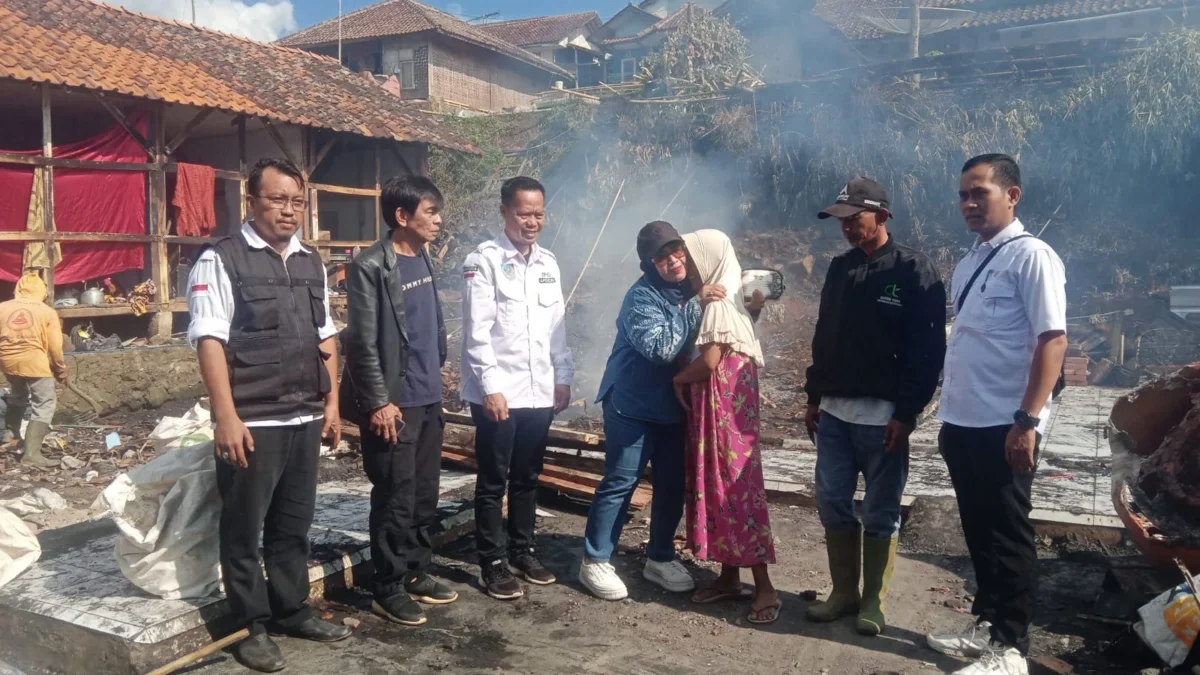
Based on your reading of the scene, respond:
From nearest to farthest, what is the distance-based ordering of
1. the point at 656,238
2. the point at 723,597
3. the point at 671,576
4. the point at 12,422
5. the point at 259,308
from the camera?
the point at 259,308 < the point at 656,238 < the point at 723,597 < the point at 671,576 < the point at 12,422

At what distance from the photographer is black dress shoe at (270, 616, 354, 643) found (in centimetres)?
364

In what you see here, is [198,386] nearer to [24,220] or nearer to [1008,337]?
[24,220]

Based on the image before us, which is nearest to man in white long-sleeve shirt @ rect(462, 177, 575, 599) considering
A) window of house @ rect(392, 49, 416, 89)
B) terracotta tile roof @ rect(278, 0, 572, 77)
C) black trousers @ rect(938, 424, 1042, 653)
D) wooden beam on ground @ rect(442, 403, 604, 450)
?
wooden beam on ground @ rect(442, 403, 604, 450)

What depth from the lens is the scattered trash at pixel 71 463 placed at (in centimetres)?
761

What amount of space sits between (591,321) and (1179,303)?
937 cm

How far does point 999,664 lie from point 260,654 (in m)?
2.93

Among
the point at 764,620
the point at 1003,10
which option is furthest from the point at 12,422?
the point at 1003,10

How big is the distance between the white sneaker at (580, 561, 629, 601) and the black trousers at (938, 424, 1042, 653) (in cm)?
167

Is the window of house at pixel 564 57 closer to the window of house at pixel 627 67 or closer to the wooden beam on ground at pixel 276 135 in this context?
the window of house at pixel 627 67

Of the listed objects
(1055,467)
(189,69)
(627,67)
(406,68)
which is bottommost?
(1055,467)

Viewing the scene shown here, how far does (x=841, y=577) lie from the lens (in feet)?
12.9

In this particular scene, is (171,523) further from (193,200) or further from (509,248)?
Result: (193,200)

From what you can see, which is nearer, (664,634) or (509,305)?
(664,634)

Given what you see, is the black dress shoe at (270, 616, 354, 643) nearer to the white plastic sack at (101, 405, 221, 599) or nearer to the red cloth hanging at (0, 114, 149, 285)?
the white plastic sack at (101, 405, 221, 599)
